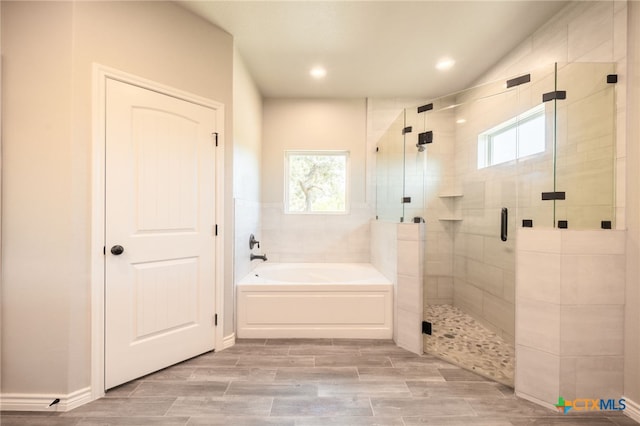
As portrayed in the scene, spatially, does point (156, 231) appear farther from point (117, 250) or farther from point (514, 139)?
point (514, 139)

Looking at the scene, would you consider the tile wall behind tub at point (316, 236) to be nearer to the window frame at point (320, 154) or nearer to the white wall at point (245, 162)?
the window frame at point (320, 154)

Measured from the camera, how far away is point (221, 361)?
2098 millimetres

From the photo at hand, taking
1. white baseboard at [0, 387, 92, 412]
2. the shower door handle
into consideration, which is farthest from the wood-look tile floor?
the shower door handle

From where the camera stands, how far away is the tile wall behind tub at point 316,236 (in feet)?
11.7

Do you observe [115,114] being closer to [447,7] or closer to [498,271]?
[447,7]

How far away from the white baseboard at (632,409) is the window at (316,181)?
9.13 feet

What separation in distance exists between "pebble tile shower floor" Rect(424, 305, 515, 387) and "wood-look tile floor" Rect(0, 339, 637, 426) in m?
0.10

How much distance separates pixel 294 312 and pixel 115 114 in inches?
78.7

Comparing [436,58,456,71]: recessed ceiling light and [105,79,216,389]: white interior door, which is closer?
[105,79,216,389]: white interior door

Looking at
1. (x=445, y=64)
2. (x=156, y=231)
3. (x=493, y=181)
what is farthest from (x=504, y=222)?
(x=156, y=231)

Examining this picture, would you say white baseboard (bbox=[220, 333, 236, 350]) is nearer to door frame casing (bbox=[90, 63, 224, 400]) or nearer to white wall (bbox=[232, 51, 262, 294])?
white wall (bbox=[232, 51, 262, 294])

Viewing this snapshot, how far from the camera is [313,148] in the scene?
363 centimetres

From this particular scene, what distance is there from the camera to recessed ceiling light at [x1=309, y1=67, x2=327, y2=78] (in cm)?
287

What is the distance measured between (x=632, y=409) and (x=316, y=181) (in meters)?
3.19
